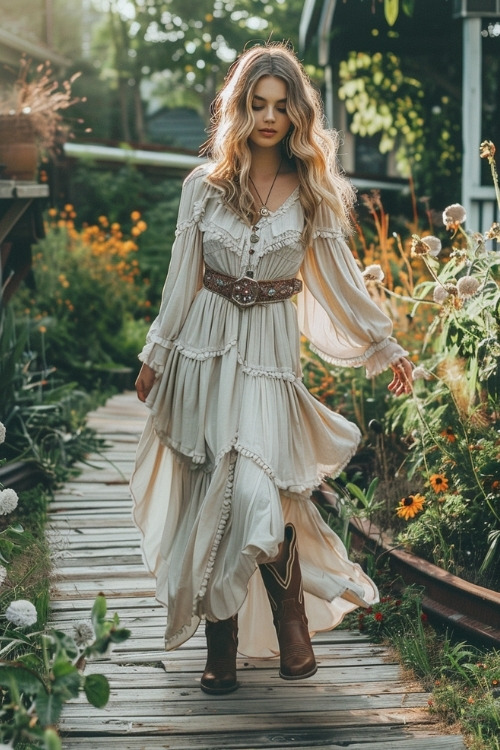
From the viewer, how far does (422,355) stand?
5.83 meters

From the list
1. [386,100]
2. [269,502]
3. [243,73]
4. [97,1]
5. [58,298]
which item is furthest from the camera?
[97,1]

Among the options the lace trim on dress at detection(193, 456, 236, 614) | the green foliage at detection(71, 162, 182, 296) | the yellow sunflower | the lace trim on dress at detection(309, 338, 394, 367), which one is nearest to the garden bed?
the yellow sunflower

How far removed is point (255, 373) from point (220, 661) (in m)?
0.96

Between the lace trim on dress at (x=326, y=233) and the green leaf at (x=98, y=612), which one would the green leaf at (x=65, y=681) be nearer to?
the green leaf at (x=98, y=612)

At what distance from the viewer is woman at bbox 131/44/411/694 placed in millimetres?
3475

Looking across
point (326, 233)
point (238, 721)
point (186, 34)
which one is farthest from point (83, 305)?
point (186, 34)

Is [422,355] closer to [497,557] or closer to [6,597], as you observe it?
[497,557]

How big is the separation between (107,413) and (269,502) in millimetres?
5639

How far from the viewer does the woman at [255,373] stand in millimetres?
3475

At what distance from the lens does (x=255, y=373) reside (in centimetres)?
358

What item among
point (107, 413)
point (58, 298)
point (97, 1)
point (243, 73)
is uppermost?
point (97, 1)

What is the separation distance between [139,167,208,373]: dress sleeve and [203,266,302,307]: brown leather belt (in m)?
0.07

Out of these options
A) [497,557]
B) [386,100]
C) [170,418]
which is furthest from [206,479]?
[386,100]

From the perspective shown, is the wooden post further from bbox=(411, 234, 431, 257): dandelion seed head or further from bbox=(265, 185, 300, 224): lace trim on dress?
bbox=(265, 185, 300, 224): lace trim on dress
